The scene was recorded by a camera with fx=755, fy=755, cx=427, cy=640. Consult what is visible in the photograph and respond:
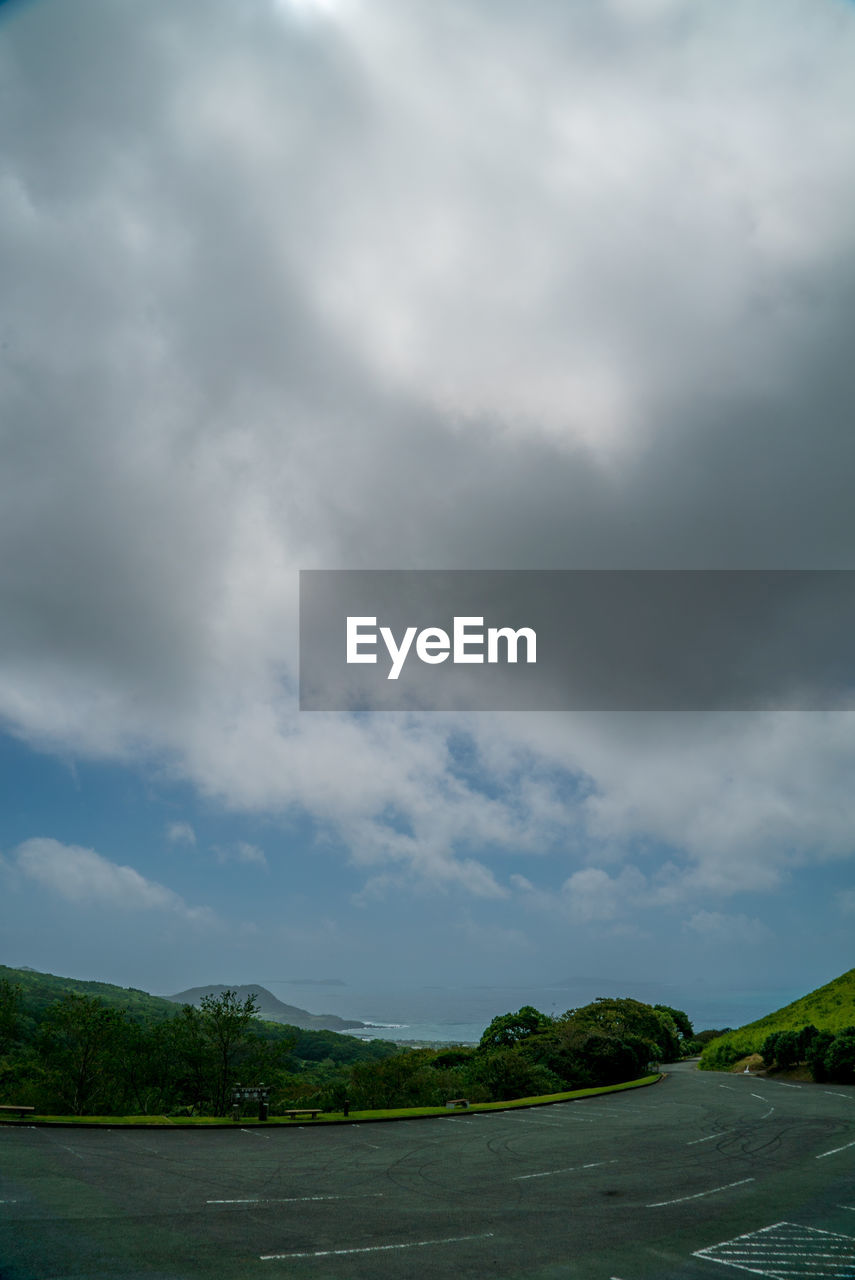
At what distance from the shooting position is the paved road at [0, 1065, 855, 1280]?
9.88 meters

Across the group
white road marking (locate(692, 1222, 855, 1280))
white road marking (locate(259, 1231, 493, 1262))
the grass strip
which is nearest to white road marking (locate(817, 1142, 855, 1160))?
white road marking (locate(692, 1222, 855, 1280))

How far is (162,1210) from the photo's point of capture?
12.1 meters

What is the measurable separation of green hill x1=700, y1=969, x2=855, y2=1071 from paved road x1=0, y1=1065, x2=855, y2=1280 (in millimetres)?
35482

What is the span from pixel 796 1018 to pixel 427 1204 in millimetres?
56152

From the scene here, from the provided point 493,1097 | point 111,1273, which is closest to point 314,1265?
point 111,1273

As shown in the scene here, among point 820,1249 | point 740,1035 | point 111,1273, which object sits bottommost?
point 740,1035

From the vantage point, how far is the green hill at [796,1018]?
53.0 m

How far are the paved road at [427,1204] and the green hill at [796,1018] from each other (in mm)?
35482

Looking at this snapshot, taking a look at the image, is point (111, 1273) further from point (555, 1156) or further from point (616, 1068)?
point (616, 1068)

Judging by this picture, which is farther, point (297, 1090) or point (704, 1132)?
point (297, 1090)

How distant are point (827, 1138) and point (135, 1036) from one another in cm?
3418

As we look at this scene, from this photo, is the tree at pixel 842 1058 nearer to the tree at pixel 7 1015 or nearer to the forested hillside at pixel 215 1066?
the forested hillside at pixel 215 1066

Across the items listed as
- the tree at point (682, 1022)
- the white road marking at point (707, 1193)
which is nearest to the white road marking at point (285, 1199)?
the white road marking at point (707, 1193)

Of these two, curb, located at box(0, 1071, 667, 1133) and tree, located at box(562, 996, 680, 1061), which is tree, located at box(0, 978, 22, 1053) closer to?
curb, located at box(0, 1071, 667, 1133)
